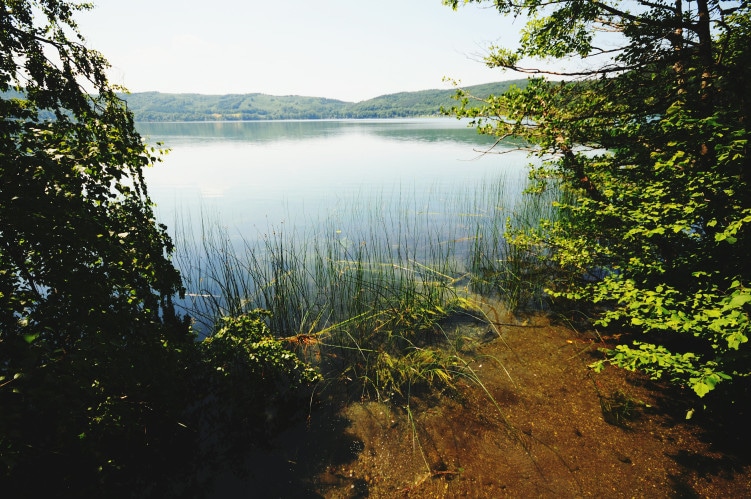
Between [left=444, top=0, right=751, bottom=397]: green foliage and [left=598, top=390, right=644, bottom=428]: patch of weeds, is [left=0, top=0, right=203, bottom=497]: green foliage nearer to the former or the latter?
[left=444, top=0, right=751, bottom=397]: green foliage

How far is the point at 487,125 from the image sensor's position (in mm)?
5242

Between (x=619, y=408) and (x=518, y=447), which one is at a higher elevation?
(x=619, y=408)

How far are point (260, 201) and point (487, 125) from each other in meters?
11.5

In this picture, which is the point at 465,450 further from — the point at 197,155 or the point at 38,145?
the point at 197,155

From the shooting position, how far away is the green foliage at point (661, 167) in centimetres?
302

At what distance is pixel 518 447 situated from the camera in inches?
141

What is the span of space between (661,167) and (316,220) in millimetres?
9472

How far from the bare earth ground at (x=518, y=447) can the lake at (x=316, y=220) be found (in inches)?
97.9

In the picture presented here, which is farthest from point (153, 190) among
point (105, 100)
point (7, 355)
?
point (7, 355)

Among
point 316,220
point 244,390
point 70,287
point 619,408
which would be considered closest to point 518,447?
point 619,408

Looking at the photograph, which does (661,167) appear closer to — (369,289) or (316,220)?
(369,289)

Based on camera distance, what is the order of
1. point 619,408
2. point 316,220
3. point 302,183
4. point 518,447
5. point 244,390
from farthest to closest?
point 302,183 → point 316,220 → point 244,390 → point 619,408 → point 518,447

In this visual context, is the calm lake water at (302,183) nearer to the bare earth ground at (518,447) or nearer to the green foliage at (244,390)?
the green foliage at (244,390)

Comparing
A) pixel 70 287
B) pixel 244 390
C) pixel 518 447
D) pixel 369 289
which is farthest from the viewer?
pixel 369 289
